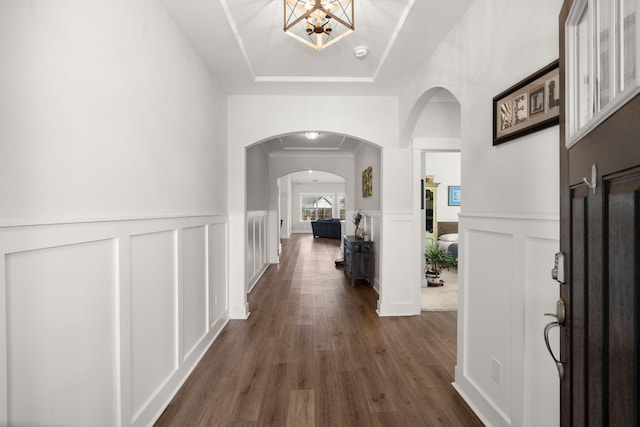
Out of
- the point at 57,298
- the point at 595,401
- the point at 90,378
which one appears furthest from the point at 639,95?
the point at 90,378

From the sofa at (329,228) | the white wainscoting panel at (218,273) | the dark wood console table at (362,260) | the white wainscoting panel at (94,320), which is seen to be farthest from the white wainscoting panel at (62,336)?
the sofa at (329,228)

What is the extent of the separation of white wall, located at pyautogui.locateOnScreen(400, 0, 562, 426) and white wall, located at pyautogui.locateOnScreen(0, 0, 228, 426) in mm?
1932

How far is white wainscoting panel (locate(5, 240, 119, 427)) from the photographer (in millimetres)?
1000

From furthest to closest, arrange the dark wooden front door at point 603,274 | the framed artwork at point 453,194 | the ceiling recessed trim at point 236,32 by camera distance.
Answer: the framed artwork at point 453,194
the ceiling recessed trim at point 236,32
the dark wooden front door at point 603,274

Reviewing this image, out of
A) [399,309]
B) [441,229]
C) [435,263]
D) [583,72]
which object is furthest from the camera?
[441,229]

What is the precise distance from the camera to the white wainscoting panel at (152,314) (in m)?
1.66

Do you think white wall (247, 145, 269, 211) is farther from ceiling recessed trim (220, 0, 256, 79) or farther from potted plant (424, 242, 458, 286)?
potted plant (424, 242, 458, 286)

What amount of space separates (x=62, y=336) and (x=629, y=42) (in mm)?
1818

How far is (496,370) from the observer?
1.74 metres

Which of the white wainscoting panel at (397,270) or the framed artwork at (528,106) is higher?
the framed artwork at (528,106)

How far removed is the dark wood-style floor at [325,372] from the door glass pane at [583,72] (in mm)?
1785

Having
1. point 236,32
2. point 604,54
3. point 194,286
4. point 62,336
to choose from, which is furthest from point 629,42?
point 194,286

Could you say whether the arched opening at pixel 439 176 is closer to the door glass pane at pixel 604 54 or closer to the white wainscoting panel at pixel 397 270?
the white wainscoting panel at pixel 397 270

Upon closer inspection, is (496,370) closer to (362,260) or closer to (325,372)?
(325,372)
